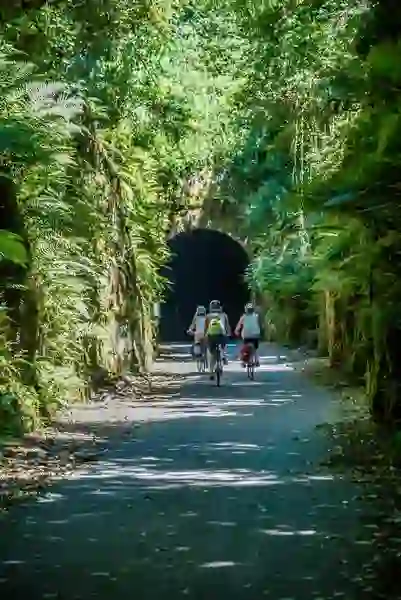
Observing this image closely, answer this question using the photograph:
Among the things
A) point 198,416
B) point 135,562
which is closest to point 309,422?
point 198,416

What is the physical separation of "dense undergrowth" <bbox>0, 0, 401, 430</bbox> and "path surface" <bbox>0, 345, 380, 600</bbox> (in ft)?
5.15

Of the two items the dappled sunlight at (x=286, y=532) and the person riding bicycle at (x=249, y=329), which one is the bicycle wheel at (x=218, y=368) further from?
the dappled sunlight at (x=286, y=532)

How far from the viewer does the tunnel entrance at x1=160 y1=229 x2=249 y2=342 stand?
5194 centimetres

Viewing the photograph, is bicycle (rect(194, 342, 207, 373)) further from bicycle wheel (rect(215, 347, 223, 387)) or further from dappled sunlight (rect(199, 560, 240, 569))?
dappled sunlight (rect(199, 560, 240, 569))

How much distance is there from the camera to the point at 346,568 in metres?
6.75

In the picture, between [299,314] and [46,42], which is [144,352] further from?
[46,42]

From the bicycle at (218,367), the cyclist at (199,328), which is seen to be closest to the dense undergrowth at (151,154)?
the cyclist at (199,328)

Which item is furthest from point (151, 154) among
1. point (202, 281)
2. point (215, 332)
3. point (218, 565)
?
point (202, 281)

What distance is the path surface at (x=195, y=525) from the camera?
6426mm

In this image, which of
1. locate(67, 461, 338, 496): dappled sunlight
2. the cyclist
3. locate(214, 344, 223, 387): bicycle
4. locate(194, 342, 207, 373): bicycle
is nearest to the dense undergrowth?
the cyclist

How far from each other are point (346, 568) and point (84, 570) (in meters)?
1.49

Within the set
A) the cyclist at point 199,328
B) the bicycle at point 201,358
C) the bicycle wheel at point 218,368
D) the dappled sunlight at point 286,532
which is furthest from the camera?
the cyclist at point 199,328

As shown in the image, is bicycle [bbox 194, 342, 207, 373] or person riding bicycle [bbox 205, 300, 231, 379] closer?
person riding bicycle [bbox 205, 300, 231, 379]

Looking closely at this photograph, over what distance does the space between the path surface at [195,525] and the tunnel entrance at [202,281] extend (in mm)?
37789
